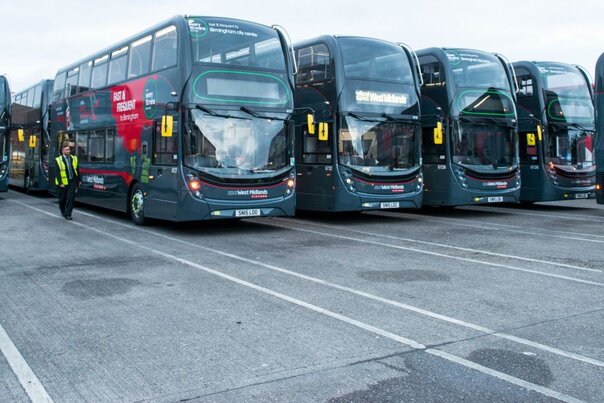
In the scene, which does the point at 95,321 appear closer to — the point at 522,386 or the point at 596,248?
the point at 522,386

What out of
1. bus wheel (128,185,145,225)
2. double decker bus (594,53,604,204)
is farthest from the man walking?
double decker bus (594,53,604,204)

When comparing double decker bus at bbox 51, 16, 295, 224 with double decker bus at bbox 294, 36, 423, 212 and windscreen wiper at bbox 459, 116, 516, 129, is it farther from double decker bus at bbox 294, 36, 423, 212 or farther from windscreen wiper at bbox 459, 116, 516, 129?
Answer: windscreen wiper at bbox 459, 116, 516, 129

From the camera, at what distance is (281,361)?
15.6 feet

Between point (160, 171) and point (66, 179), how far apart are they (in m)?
3.54

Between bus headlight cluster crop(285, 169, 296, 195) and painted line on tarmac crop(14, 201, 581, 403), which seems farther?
bus headlight cluster crop(285, 169, 296, 195)

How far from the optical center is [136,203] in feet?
45.5

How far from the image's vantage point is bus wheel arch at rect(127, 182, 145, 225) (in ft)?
44.5

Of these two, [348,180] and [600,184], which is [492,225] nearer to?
[600,184]

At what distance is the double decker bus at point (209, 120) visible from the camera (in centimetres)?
1184

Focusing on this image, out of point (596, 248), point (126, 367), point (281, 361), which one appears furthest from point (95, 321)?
point (596, 248)

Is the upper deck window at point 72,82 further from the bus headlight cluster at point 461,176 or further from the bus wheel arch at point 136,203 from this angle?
the bus headlight cluster at point 461,176

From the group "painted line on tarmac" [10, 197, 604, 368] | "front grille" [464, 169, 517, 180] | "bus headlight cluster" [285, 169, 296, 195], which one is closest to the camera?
"painted line on tarmac" [10, 197, 604, 368]

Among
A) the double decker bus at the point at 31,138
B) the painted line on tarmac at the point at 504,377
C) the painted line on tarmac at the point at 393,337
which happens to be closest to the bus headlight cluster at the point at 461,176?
the painted line on tarmac at the point at 393,337

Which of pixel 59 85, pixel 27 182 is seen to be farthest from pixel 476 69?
pixel 27 182
